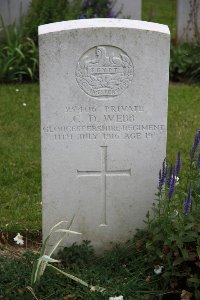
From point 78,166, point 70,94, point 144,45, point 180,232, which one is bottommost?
point 180,232

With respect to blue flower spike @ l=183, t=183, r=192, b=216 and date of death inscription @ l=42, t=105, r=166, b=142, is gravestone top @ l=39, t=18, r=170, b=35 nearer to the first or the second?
date of death inscription @ l=42, t=105, r=166, b=142

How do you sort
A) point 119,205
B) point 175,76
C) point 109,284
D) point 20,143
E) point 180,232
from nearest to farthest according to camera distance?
point 180,232 < point 109,284 < point 119,205 < point 20,143 < point 175,76

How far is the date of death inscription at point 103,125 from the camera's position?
13.9 ft

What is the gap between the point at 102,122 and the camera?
4262 millimetres

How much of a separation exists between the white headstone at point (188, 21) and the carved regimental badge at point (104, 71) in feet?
18.7

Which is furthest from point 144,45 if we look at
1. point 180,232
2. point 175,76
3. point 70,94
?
point 175,76

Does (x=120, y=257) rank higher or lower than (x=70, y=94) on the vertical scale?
lower

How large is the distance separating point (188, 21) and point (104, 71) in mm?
5887

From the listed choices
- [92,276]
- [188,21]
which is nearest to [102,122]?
[92,276]

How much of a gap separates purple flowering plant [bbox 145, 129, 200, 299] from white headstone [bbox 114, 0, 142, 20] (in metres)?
5.83

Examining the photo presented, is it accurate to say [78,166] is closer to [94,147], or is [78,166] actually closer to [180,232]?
[94,147]

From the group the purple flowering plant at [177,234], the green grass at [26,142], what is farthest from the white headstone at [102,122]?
the green grass at [26,142]

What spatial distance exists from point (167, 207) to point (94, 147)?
1.98 ft

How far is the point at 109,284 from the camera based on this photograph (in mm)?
4148
